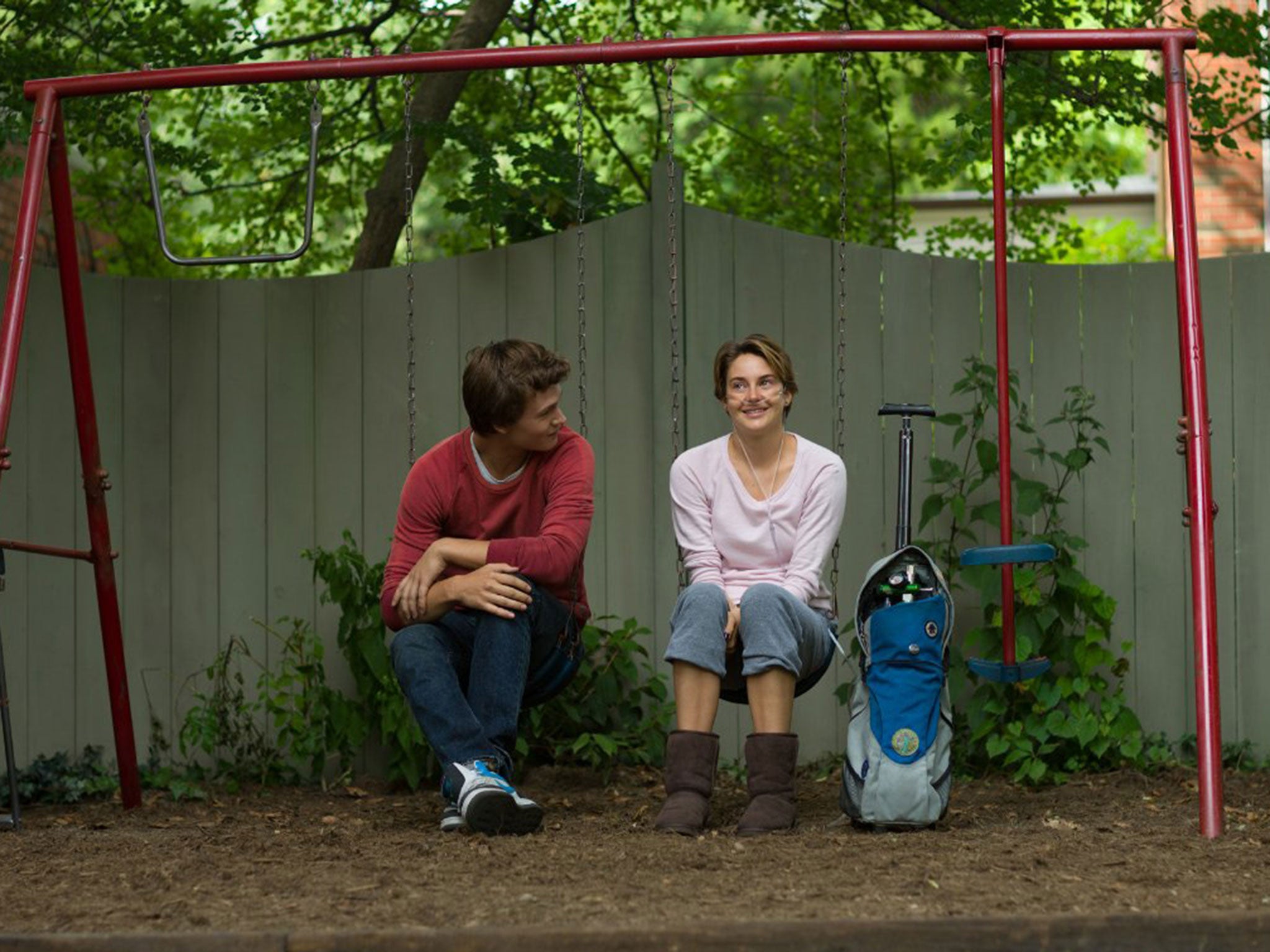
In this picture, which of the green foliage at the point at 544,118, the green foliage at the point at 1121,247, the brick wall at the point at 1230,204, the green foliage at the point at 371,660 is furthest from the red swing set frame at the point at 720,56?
the green foliage at the point at 1121,247

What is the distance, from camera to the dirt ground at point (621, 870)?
266 cm

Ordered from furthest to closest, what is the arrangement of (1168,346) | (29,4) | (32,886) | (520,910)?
(29,4) < (1168,346) < (32,886) < (520,910)

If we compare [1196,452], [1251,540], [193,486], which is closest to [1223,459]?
[1251,540]

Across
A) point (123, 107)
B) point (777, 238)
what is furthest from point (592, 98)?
point (777, 238)

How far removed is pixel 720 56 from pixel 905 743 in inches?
70.4

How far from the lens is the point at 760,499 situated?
3.89 metres

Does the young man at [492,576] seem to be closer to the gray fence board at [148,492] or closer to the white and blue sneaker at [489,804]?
the white and blue sneaker at [489,804]

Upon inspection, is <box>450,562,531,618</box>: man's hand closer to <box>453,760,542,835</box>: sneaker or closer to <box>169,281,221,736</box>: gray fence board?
<box>453,760,542,835</box>: sneaker

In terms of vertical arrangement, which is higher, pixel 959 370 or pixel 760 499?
pixel 959 370

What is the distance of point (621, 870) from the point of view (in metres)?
3.04

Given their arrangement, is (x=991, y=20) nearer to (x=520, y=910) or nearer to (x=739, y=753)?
(x=739, y=753)

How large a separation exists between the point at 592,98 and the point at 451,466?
4.39 meters

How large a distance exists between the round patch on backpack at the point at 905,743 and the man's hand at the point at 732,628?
416mm

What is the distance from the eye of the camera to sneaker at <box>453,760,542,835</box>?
3.45 m
